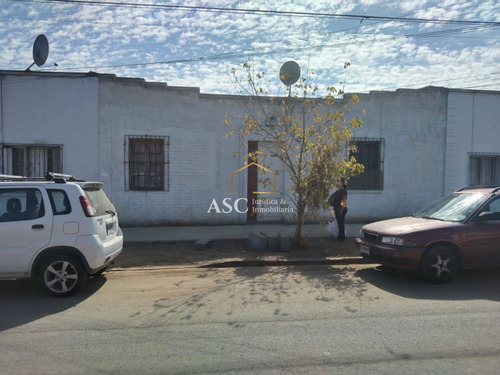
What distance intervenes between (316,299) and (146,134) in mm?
8327

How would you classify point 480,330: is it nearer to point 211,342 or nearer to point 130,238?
point 211,342

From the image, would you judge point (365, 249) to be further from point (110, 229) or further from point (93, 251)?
point (93, 251)

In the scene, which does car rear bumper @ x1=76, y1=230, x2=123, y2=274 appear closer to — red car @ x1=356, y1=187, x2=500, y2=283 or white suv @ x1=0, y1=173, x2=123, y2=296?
white suv @ x1=0, y1=173, x2=123, y2=296

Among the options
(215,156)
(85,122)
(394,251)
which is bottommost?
(394,251)

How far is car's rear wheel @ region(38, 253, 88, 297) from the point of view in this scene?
5414 millimetres

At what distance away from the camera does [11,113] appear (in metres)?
11.2

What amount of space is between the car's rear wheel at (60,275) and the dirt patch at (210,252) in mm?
2010

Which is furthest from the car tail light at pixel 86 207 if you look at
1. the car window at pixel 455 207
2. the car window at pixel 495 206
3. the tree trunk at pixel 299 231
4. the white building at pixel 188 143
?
the car window at pixel 495 206

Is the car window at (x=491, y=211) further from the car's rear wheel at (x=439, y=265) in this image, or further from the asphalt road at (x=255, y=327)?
the asphalt road at (x=255, y=327)

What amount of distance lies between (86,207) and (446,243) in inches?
229

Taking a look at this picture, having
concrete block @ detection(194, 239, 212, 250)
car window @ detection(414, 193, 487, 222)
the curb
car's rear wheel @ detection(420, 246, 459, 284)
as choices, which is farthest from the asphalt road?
concrete block @ detection(194, 239, 212, 250)

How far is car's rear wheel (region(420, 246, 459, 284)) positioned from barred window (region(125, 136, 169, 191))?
26.5ft

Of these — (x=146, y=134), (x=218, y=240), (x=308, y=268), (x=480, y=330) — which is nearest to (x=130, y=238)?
(x=218, y=240)

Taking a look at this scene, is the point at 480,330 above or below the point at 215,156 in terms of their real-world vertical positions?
below
